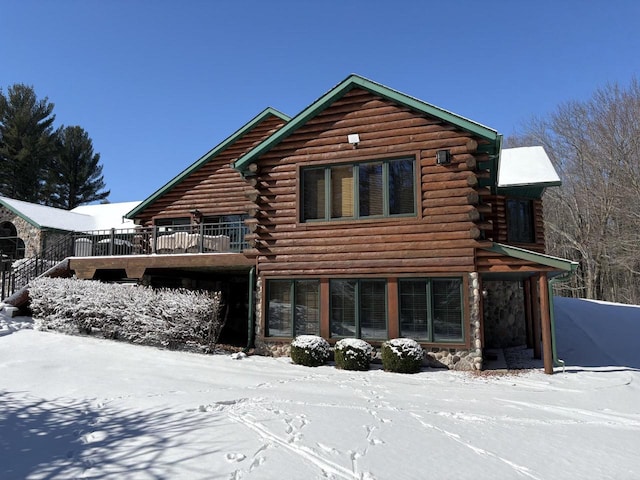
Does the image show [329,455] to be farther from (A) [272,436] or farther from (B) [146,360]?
(B) [146,360]

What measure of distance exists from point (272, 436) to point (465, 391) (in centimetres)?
448

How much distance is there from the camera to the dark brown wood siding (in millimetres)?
17219

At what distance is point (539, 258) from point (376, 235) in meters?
3.81

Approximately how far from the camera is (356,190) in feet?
38.6

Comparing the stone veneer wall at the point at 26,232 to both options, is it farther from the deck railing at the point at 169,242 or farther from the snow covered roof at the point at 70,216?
the deck railing at the point at 169,242

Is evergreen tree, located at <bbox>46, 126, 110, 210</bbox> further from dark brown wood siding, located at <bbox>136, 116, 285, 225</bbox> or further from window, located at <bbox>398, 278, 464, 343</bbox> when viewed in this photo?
window, located at <bbox>398, 278, 464, 343</bbox>

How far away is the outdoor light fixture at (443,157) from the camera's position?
10891mm

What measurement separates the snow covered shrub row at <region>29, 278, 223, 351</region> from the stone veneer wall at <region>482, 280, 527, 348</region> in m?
8.88

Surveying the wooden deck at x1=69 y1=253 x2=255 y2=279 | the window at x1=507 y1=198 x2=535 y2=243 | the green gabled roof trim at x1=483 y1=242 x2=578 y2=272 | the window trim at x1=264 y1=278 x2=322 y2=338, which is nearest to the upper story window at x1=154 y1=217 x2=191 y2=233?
the wooden deck at x1=69 y1=253 x2=255 y2=279

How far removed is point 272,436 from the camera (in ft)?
17.7

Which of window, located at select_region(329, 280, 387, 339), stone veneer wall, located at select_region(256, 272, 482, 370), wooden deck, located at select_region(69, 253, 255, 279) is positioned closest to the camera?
stone veneer wall, located at select_region(256, 272, 482, 370)

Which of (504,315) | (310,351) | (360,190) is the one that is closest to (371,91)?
(360,190)

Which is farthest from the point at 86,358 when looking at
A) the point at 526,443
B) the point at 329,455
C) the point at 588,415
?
the point at 588,415

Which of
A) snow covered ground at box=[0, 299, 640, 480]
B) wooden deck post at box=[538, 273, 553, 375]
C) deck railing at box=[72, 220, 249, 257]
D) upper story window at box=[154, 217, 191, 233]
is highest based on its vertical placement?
upper story window at box=[154, 217, 191, 233]
